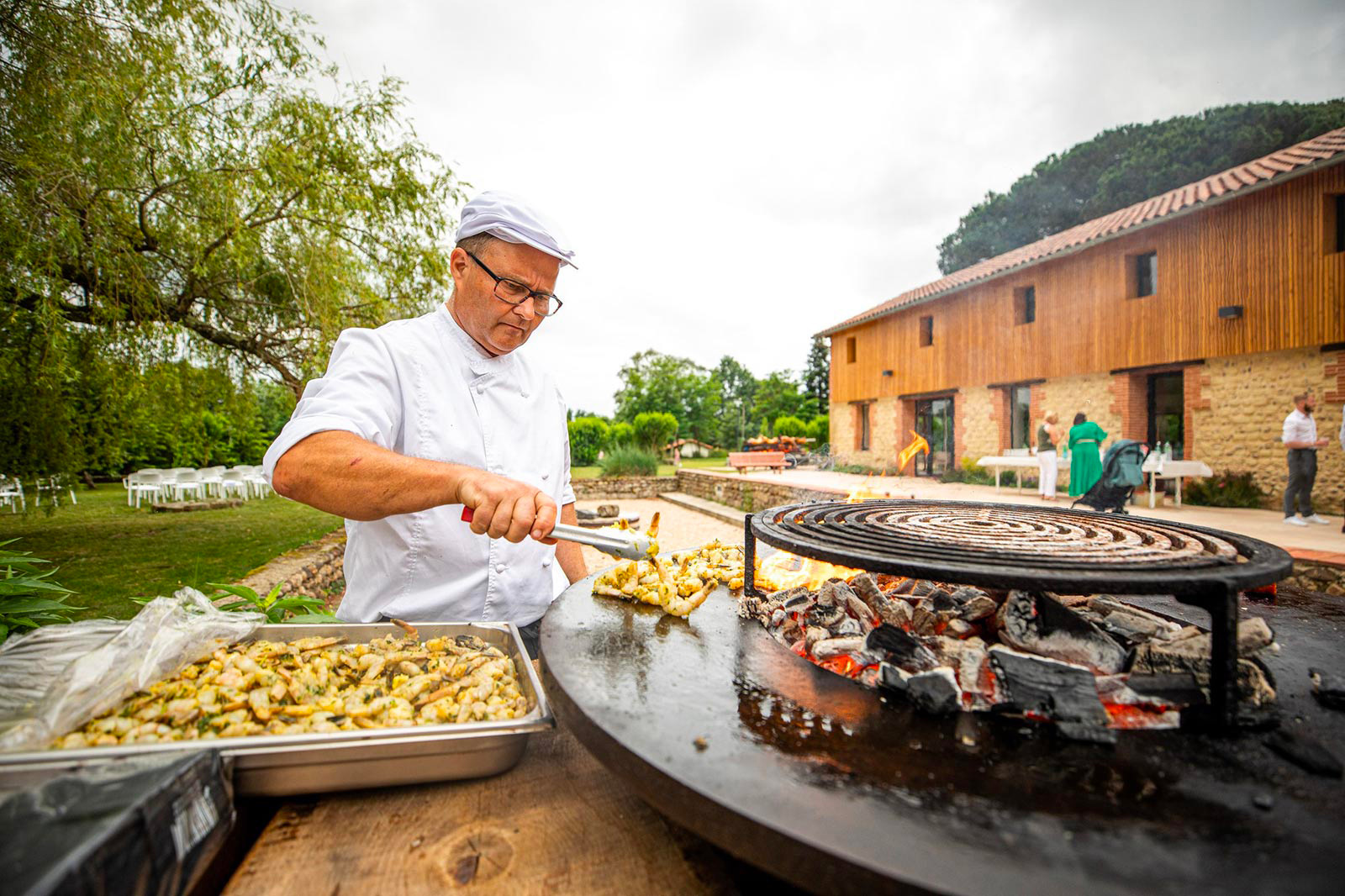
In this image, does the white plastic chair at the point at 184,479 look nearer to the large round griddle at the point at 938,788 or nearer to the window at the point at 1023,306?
the large round griddle at the point at 938,788

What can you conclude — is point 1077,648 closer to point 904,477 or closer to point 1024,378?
point 1024,378

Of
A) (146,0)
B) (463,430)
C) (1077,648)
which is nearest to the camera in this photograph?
(1077,648)

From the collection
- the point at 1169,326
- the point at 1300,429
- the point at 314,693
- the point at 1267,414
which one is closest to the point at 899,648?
the point at 314,693

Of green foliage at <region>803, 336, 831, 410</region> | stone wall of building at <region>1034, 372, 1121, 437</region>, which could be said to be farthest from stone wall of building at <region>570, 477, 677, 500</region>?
green foliage at <region>803, 336, 831, 410</region>

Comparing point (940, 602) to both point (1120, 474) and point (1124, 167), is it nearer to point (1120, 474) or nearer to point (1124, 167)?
point (1120, 474)

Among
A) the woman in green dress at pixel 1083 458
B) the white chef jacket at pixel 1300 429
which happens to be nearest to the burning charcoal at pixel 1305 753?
the white chef jacket at pixel 1300 429

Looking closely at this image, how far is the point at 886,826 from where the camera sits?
2.36 feet

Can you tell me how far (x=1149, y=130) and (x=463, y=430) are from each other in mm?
42510

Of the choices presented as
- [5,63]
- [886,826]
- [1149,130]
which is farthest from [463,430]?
[1149,130]

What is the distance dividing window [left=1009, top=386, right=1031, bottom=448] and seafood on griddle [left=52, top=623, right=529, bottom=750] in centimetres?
Answer: 1660

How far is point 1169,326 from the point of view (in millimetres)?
11789

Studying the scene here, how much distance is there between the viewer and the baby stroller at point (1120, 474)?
25.1 feet

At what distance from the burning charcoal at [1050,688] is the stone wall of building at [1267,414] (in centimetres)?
1274

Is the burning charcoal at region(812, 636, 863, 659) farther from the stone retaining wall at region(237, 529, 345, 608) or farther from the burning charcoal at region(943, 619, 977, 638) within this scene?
the stone retaining wall at region(237, 529, 345, 608)
